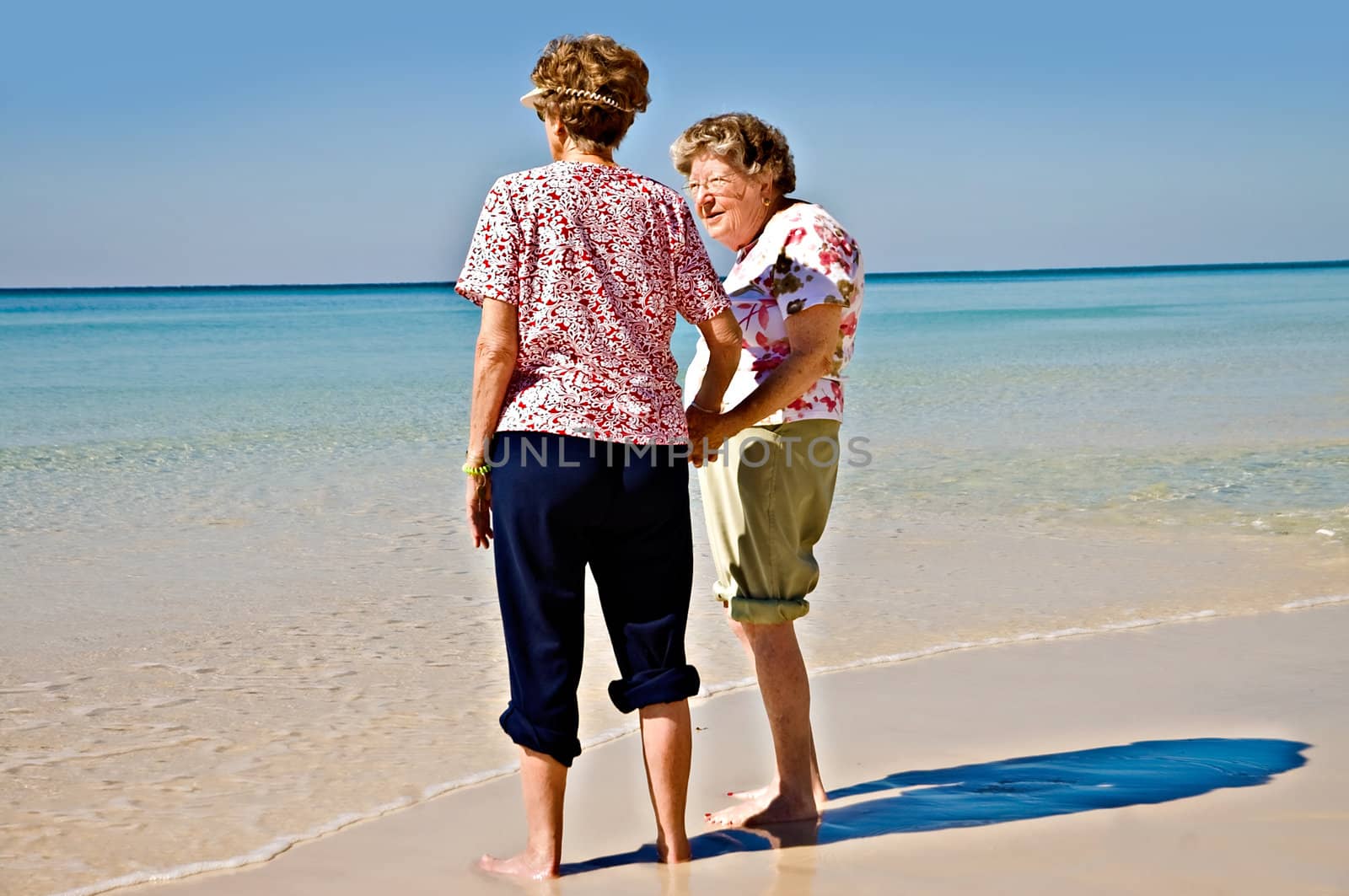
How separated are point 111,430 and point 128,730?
30.6ft

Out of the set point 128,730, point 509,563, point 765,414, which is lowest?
point 128,730

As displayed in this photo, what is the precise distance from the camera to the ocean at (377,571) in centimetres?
351

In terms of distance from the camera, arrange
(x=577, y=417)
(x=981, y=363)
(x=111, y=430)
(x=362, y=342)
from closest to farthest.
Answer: (x=577, y=417) → (x=111, y=430) → (x=981, y=363) → (x=362, y=342)

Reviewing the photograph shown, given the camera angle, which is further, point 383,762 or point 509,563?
point 383,762

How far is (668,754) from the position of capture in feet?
8.90

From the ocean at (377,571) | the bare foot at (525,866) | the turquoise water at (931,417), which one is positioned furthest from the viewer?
the turquoise water at (931,417)

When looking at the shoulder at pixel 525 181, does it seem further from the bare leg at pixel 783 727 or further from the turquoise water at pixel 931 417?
the turquoise water at pixel 931 417

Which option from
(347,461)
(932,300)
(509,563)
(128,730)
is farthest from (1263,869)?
(932,300)

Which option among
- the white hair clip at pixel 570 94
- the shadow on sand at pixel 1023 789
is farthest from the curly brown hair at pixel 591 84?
the shadow on sand at pixel 1023 789

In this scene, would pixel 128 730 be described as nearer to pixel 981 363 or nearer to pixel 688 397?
pixel 688 397

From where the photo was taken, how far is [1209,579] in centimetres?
569

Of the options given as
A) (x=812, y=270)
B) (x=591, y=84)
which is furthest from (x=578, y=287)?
(x=812, y=270)

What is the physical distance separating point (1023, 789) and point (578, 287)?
1688 millimetres

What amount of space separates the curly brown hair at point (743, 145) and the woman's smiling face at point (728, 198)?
2 centimetres
